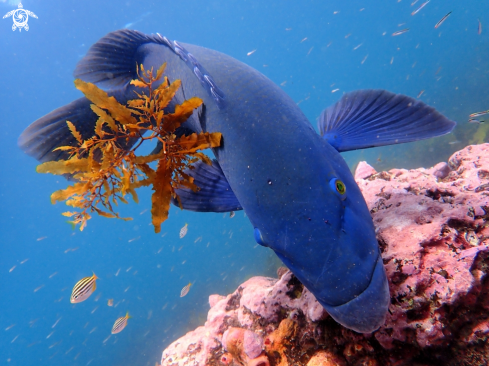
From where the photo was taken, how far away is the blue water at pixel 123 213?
23969 millimetres

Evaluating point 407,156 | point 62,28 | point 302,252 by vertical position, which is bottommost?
point 407,156

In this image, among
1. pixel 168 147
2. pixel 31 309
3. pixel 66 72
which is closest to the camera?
pixel 168 147

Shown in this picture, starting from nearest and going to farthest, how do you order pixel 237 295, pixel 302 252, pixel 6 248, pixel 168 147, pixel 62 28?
1. pixel 302 252
2. pixel 168 147
3. pixel 237 295
4. pixel 62 28
5. pixel 6 248

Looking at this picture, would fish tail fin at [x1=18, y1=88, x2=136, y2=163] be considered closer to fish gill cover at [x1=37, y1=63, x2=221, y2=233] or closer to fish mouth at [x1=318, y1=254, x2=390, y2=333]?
fish gill cover at [x1=37, y1=63, x2=221, y2=233]

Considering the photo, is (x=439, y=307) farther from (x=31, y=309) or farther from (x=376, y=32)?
(x=376, y=32)

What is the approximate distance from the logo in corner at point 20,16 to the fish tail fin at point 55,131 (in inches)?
1274

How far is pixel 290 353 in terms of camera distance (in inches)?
103

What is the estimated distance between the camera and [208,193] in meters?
2.85

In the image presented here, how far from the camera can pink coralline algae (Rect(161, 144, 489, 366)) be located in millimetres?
1843

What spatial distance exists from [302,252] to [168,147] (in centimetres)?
146

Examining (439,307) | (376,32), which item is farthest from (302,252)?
(376,32)

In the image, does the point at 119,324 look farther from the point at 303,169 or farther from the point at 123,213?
the point at 123,213

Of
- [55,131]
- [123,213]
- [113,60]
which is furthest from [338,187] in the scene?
[123,213]

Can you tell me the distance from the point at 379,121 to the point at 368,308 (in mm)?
1545
